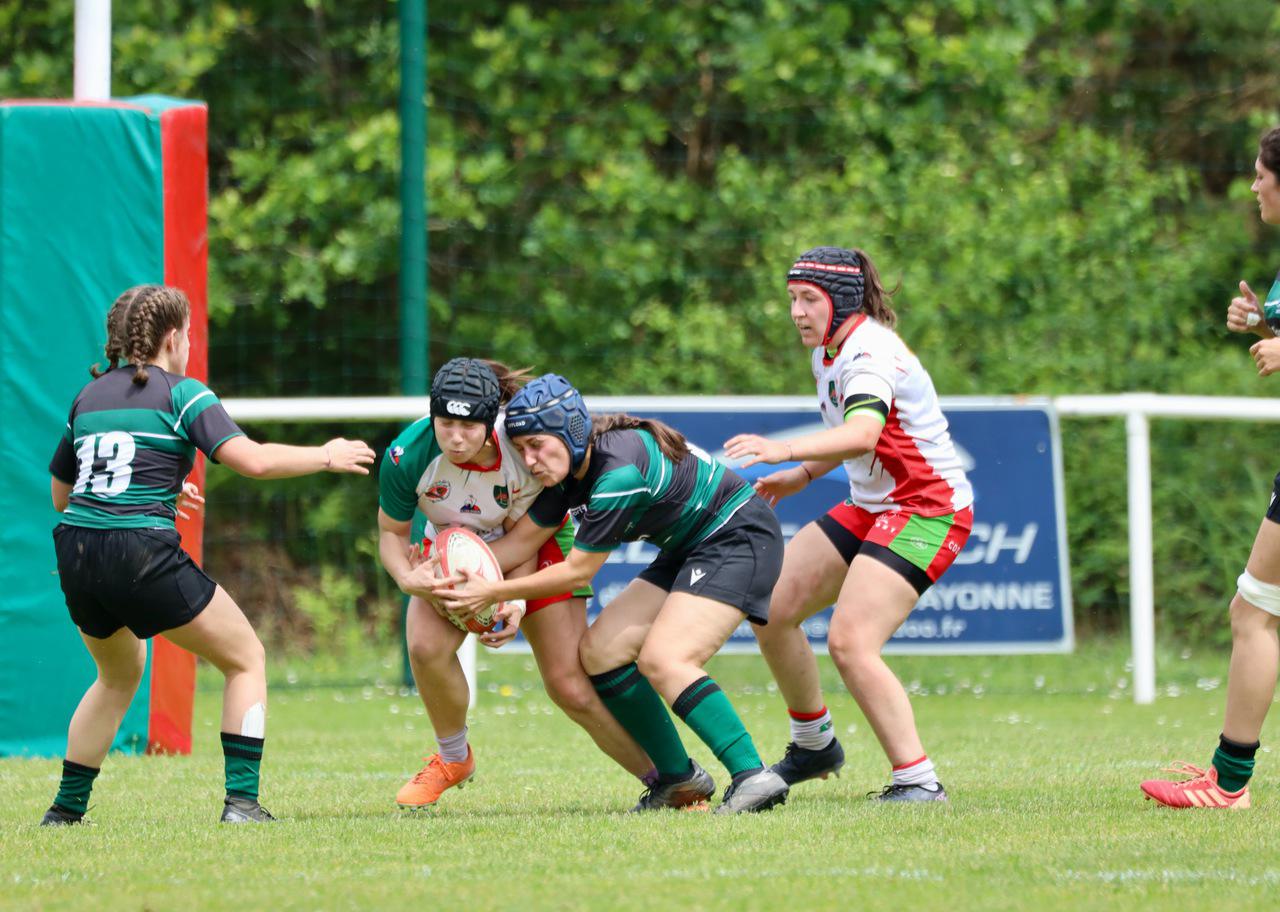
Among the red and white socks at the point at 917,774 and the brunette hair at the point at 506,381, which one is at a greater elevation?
the brunette hair at the point at 506,381

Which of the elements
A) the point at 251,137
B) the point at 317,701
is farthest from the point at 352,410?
the point at 251,137

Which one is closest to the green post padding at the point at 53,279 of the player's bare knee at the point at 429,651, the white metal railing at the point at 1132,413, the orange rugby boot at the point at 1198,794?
the white metal railing at the point at 1132,413

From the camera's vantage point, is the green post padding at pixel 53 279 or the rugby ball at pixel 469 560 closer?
the rugby ball at pixel 469 560

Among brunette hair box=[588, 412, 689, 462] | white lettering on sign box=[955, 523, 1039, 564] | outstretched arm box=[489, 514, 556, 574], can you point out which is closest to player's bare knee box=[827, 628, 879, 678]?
brunette hair box=[588, 412, 689, 462]

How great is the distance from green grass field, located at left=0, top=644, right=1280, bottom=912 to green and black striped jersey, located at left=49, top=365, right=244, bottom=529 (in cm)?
96

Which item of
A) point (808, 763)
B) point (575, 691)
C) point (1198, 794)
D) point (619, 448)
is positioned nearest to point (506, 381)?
point (619, 448)

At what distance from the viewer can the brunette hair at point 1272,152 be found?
17.5 feet

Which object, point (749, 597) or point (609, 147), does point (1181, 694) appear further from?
point (609, 147)

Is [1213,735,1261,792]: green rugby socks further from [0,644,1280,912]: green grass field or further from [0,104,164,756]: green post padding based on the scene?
[0,104,164,756]: green post padding

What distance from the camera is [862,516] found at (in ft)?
20.2

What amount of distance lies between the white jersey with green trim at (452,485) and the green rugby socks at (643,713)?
A: 0.61 m

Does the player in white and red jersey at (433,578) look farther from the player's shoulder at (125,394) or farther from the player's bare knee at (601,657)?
the player's shoulder at (125,394)

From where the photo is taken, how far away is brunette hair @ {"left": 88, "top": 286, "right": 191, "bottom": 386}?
5406 mm

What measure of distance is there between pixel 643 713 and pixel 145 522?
167 cm
